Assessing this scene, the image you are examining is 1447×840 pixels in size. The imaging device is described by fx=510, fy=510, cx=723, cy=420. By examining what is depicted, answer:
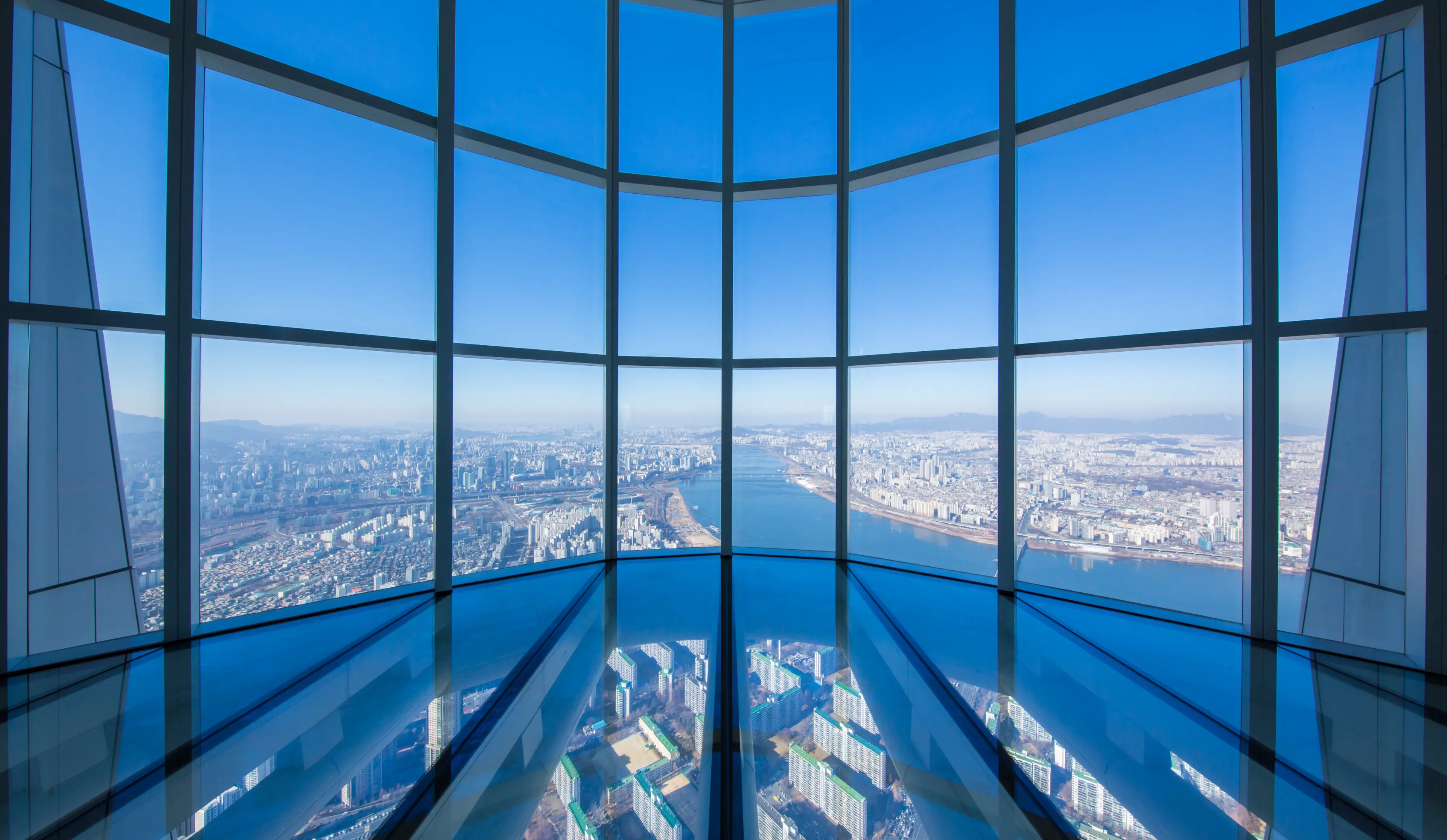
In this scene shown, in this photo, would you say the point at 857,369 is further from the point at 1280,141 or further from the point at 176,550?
the point at 176,550

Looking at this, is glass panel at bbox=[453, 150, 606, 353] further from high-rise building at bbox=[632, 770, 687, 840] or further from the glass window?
high-rise building at bbox=[632, 770, 687, 840]

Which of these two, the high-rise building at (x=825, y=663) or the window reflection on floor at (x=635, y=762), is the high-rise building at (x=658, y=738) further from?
the high-rise building at (x=825, y=663)

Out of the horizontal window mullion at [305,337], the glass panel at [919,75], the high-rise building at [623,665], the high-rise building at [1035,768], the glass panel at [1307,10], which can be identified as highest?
the glass panel at [919,75]

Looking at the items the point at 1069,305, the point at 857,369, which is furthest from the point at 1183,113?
the point at 857,369

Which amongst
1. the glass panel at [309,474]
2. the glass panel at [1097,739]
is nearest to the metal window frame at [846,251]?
the glass panel at [309,474]

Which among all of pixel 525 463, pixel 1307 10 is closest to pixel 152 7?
pixel 525 463

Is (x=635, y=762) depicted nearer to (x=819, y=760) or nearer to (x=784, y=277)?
(x=819, y=760)
